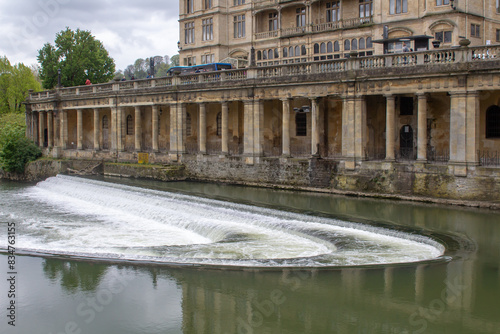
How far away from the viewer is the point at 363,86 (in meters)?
30.2

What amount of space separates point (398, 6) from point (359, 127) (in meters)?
15.4

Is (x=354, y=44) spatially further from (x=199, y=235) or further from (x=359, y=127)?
(x=199, y=235)

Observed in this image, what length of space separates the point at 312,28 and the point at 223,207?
27.0 m

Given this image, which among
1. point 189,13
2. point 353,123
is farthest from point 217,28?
point 353,123

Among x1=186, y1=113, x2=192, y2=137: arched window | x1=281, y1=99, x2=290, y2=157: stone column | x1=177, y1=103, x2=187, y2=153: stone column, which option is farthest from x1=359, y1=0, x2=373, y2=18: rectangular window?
x1=186, y1=113, x2=192, y2=137: arched window

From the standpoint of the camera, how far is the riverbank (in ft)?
93.2

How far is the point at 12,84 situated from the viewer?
6969 centimetres

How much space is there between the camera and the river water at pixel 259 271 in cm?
1343

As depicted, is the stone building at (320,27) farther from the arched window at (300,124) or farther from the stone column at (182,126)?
the stone column at (182,126)

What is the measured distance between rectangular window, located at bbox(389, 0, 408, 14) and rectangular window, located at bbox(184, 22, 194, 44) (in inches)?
905

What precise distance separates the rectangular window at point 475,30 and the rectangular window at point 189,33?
94.8 ft

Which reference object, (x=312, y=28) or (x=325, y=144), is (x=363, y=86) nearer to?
(x=325, y=144)

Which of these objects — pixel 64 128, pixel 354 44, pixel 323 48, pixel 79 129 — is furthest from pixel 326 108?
pixel 64 128

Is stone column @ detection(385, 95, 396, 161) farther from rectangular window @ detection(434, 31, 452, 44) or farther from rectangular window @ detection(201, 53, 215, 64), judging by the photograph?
rectangular window @ detection(201, 53, 215, 64)
